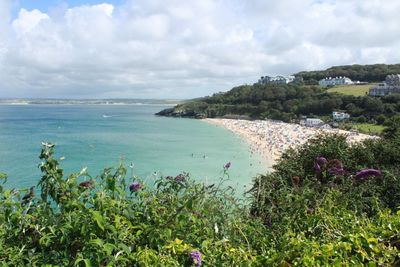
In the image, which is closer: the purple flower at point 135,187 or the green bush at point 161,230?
the green bush at point 161,230

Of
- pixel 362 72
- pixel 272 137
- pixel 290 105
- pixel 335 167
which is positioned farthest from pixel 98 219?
pixel 362 72

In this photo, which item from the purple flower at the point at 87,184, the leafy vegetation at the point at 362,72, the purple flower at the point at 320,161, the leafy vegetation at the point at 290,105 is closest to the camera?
the purple flower at the point at 87,184

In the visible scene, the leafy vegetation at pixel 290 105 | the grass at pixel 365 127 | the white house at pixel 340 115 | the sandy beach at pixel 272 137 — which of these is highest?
the leafy vegetation at pixel 290 105

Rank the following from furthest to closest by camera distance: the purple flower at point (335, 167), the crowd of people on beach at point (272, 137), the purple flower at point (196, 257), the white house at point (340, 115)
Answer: the white house at point (340, 115) → the crowd of people on beach at point (272, 137) → the purple flower at point (335, 167) → the purple flower at point (196, 257)

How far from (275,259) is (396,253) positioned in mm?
829

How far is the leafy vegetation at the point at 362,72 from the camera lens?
151 meters

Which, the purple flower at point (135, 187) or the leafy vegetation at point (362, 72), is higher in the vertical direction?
the leafy vegetation at point (362, 72)

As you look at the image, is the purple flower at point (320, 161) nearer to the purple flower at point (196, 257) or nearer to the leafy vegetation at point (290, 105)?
the purple flower at point (196, 257)

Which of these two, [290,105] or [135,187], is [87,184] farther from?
[290,105]

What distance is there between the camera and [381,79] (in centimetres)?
14938

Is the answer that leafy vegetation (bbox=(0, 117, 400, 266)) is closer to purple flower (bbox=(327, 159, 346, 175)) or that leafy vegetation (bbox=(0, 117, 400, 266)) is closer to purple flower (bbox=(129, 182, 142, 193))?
purple flower (bbox=(129, 182, 142, 193))

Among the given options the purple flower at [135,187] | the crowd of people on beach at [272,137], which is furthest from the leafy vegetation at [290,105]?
the purple flower at [135,187]

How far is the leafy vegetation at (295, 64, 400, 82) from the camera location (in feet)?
495

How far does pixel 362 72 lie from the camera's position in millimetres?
162125
